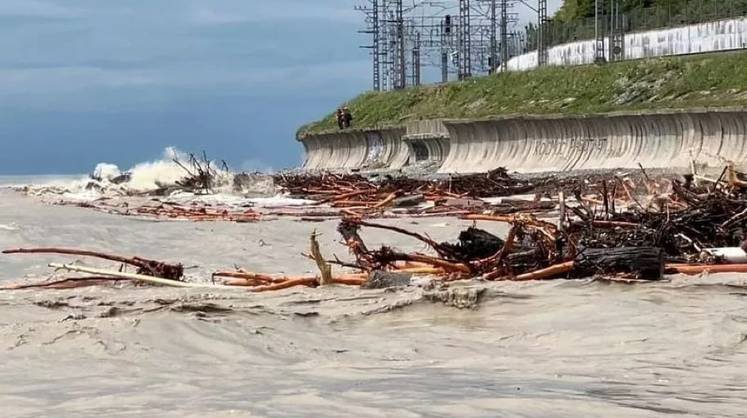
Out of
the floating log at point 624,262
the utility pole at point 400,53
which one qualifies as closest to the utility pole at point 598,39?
the utility pole at point 400,53

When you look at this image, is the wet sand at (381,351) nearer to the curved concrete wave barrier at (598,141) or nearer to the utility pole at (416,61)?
the curved concrete wave barrier at (598,141)

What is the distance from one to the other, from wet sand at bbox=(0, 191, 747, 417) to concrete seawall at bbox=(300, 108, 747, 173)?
1280 centimetres

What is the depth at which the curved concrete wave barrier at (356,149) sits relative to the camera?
63.9 m

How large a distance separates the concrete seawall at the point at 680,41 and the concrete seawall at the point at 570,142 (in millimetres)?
8600

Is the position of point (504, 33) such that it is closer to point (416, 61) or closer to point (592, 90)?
point (416, 61)

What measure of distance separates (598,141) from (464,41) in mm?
39077

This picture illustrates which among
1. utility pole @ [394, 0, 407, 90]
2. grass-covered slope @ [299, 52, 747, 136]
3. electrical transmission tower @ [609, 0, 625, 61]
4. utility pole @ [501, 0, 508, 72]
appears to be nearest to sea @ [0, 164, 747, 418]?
grass-covered slope @ [299, 52, 747, 136]

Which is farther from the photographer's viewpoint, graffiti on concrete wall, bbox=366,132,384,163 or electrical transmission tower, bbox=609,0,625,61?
graffiti on concrete wall, bbox=366,132,384,163

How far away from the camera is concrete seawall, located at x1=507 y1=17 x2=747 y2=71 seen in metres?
47.8

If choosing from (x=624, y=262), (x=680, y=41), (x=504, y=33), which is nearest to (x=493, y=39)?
(x=504, y=33)

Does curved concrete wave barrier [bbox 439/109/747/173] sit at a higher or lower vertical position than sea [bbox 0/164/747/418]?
higher

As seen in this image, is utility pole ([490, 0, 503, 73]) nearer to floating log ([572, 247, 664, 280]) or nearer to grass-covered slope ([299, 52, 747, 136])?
grass-covered slope ([299, 52, 747, 136])

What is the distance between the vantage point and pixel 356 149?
6906 cm

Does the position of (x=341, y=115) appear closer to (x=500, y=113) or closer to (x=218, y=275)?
(x=500, y=113)
